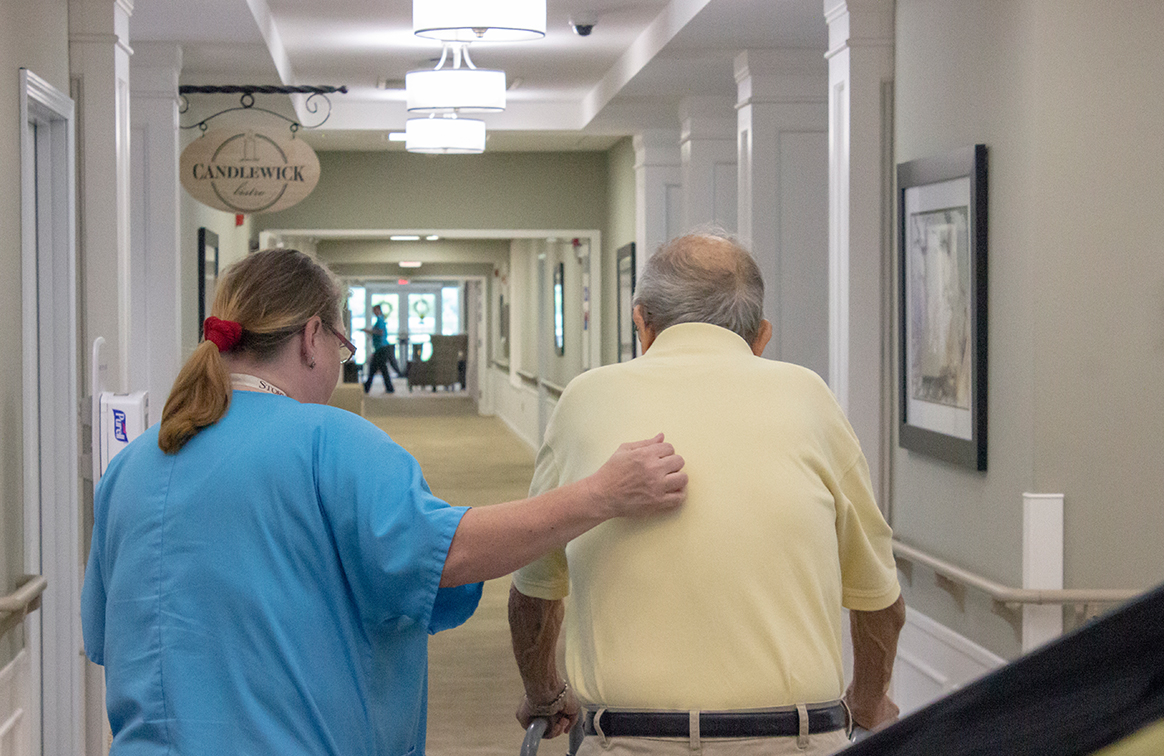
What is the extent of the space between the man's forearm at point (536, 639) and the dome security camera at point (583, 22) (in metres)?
4.40

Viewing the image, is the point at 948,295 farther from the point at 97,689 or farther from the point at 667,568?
the point at 97,689

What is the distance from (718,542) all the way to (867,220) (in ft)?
8.52

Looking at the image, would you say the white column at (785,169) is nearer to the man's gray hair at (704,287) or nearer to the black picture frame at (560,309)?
the man's gray hair at (704,287)

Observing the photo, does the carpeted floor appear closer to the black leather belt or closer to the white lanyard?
the black leather belt

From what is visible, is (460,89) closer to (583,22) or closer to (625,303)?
(583,22)

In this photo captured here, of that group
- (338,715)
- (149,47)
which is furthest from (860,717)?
(149,47)

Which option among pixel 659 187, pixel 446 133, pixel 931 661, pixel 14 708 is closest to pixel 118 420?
pixel 14 708

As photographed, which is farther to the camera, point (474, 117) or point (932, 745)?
point (474, 117)

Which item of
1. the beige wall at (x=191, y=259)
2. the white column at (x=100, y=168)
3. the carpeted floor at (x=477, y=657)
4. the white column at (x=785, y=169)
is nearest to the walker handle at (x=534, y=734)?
the white column at (x=100, y=168)

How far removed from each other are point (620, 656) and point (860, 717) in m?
0.54

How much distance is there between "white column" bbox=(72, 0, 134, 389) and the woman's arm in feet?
8.68

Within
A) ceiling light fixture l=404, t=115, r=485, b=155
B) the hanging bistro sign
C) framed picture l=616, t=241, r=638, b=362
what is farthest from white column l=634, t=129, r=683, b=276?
the hanging bistro sign

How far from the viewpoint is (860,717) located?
1.98 metres

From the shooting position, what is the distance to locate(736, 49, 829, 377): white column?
562 cm
